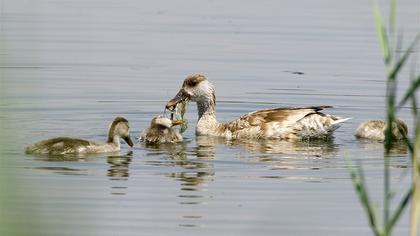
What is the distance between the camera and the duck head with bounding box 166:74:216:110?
13.4 meters

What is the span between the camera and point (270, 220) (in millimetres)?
8312

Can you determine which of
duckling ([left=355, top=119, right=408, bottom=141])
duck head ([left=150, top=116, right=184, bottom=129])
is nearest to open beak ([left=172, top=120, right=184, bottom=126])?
duck head ([left=150, top=116, right=184, bottom=129])

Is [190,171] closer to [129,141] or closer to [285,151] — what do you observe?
[129,141]

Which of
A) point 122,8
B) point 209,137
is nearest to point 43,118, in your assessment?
point 209,137

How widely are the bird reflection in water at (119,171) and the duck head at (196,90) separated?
84.2 inches

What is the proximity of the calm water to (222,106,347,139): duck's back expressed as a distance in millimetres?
241

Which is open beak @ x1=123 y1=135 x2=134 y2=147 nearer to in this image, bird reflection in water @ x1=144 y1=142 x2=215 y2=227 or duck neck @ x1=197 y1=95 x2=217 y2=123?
bird reflection in water @ x1=144 y1=142 x2=215 y2=227

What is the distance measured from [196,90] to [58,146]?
121 inches

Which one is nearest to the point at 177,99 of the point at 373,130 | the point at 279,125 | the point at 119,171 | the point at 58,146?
the point at 279,125

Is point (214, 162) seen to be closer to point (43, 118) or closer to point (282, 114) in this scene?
point (282, 114)

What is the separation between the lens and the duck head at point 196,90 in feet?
43.9

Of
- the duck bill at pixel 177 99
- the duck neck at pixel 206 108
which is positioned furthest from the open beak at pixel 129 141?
the duck neck at pixel 206 108

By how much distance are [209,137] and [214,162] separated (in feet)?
6.65

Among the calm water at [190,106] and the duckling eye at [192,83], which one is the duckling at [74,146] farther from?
the duckling eye at [192,83]
